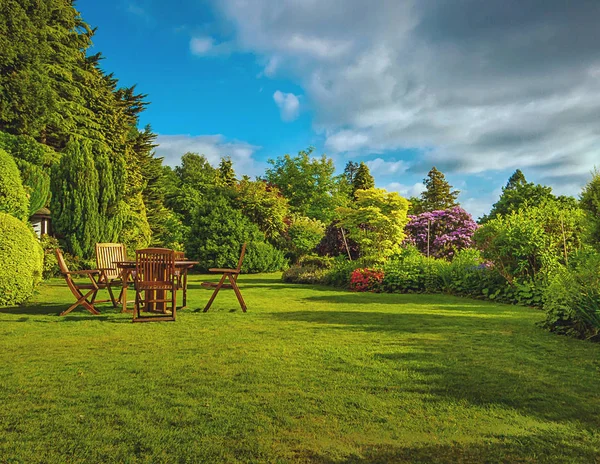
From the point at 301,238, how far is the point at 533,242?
14.5 metres

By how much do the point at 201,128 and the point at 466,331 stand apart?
16735 mm

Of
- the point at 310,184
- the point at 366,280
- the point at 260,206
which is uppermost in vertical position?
the point at 310,184

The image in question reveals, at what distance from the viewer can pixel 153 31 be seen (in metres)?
11.8

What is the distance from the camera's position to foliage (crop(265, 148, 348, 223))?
37281 mm

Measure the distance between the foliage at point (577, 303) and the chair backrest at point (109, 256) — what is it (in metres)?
7.22

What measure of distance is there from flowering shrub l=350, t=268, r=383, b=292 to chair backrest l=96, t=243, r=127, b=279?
6373 millimetres

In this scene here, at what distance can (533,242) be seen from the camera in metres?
9.58

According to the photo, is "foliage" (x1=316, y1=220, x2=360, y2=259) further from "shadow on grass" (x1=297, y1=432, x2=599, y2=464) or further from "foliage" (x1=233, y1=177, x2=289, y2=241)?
"shadow on grass" (x1=297, y1=432, x2=599, y2=464)

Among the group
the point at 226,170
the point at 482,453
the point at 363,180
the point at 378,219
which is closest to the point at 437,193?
the point at 363,180

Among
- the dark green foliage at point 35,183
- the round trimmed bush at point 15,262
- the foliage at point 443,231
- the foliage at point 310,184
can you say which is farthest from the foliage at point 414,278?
the foliage at point 310,184

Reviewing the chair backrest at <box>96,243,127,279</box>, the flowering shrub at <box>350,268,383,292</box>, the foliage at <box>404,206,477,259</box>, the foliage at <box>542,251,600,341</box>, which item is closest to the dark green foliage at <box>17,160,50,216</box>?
the chair backrest at <box>96,243,127,279</box>

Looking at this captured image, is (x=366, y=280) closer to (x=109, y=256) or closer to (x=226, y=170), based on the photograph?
(x=109, y=256)

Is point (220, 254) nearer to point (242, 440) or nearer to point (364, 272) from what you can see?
point (364, 272)

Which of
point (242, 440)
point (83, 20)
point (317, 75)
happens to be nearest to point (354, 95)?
point (317, 75)
